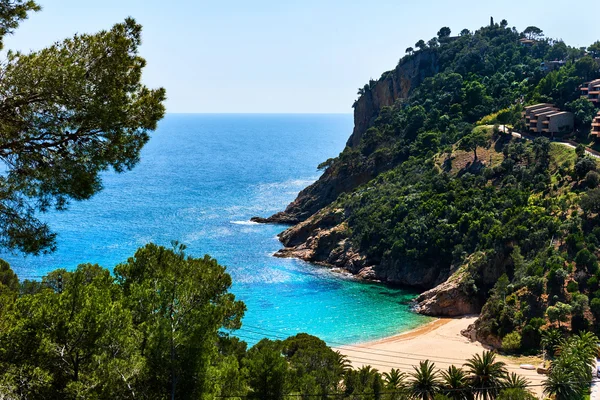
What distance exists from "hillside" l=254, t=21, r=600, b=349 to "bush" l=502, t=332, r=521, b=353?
2.90 feet

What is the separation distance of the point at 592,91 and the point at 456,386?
51555 mm

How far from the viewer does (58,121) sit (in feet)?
37.0

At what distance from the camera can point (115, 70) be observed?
471 inches

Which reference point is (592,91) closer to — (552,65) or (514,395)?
(552,65)

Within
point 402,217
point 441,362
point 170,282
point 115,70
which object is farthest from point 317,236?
point 115,70

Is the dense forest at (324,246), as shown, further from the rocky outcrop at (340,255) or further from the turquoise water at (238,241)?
the turquoise water at (238,241)

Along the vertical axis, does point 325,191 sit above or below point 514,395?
above

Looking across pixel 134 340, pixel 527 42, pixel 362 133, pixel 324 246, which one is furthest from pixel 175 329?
pixel 527 42

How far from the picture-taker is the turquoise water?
47156 millimetres

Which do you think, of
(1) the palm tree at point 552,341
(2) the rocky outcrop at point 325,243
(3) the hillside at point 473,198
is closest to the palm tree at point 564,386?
(1) the palm tree at point 552,341

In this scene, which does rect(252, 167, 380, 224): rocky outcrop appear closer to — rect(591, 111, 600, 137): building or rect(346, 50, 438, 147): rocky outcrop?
rect(346, 50, 438, 147): rocky outcrop

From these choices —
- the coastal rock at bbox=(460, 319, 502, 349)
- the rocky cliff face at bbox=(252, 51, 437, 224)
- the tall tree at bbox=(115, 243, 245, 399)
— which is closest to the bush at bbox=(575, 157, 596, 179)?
the coastal rock at bbox=(460, 319, 502, 349)

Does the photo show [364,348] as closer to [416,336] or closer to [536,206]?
[416,336]

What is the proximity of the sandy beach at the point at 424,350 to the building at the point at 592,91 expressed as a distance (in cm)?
3589
